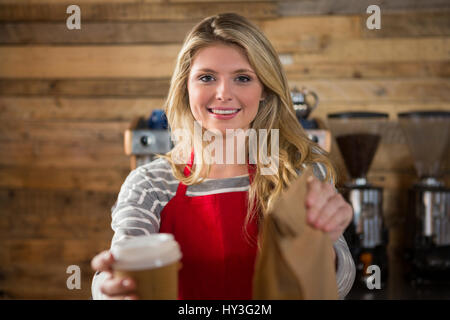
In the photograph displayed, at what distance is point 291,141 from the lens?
3.61 ft

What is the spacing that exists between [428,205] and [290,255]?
1.65 meters

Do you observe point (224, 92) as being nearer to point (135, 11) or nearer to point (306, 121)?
point (306, 121)

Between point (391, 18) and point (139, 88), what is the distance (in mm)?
1472

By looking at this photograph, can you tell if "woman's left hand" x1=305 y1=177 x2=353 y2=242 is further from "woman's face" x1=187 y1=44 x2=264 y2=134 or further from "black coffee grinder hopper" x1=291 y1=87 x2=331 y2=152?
"black coffee grinder hopper" x1=291 y1=87 x2=331 y2=152

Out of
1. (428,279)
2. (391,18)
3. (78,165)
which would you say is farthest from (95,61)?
(428,279)

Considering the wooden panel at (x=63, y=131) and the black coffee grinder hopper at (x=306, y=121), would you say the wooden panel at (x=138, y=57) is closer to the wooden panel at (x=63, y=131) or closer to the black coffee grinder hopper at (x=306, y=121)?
the wooden panel at (x=63, y=131)

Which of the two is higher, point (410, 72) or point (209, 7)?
point (209, 7)

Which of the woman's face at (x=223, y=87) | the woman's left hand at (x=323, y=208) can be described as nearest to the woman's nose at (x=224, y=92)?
the woman's face at (x=223, y=87)

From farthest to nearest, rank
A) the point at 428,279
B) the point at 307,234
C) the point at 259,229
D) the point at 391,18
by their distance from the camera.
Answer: the point at 391,18, the point at 428,279, the point at 259,229, the point at 307,234

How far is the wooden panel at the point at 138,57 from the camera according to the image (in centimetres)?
244

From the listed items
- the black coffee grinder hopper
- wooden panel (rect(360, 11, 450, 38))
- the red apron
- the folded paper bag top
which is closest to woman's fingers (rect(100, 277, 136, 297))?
the folded paper bag top

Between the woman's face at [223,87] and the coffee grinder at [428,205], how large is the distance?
4.32 ft

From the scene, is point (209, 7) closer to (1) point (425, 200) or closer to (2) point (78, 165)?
(2) point (78, 165)
